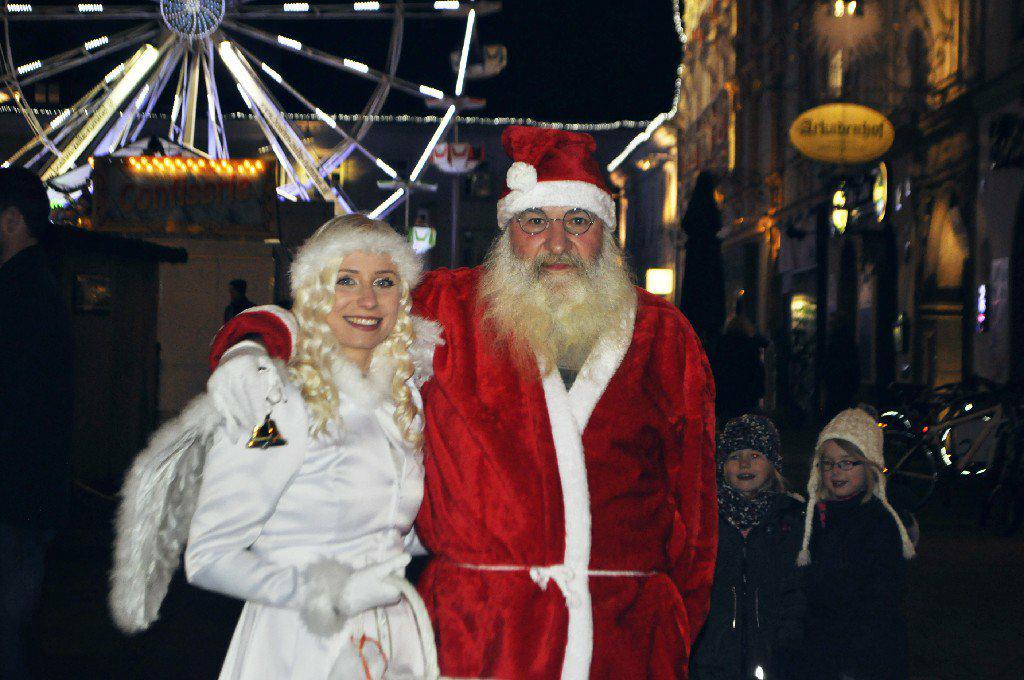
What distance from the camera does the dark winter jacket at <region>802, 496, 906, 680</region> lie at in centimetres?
442

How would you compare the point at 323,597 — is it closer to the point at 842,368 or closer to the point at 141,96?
the point at 842,368

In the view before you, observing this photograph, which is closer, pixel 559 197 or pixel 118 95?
pixel 559 197

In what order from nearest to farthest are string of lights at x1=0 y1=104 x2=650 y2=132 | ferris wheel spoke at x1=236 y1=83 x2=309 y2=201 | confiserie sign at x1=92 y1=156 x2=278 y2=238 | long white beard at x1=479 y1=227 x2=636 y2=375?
long white beard at x1=479 y1=227 x2=636 y2=375
confiserie sign at x1=92 y1=156 x2=278 y2=238
ferris wheel spoke at x1=236 y1=83 x2=309 y2=201
string of lights at x1=0 y1=104 x2=650 y2=132

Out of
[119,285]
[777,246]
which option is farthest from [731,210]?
[119,285]

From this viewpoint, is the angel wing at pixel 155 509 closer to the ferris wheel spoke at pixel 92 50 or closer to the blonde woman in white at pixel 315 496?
the blonde woman in white at pixel 315 496

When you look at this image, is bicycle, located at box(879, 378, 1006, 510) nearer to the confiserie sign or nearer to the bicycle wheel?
the bicycle wheel

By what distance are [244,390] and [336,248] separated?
50 centimetres

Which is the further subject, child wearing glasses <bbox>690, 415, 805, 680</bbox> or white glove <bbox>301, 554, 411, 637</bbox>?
child wearing glasses <bbox>690, 415, 805, 680</bbox>

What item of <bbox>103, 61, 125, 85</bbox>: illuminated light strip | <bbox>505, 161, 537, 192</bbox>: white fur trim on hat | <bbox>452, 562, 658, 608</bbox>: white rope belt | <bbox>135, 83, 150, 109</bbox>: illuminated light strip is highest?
<bbox>103, 61, 125, 85</bbox>: illuminated light strip

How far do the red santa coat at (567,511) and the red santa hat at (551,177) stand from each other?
1.40 feet

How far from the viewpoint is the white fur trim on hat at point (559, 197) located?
11.2 feet

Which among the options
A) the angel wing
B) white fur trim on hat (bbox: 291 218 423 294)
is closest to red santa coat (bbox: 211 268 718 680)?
white fur trim on hat (bbox: 291 218 423 294)

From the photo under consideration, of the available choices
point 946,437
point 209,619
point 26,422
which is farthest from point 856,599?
point 946,437

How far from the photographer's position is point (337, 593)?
256 cm
